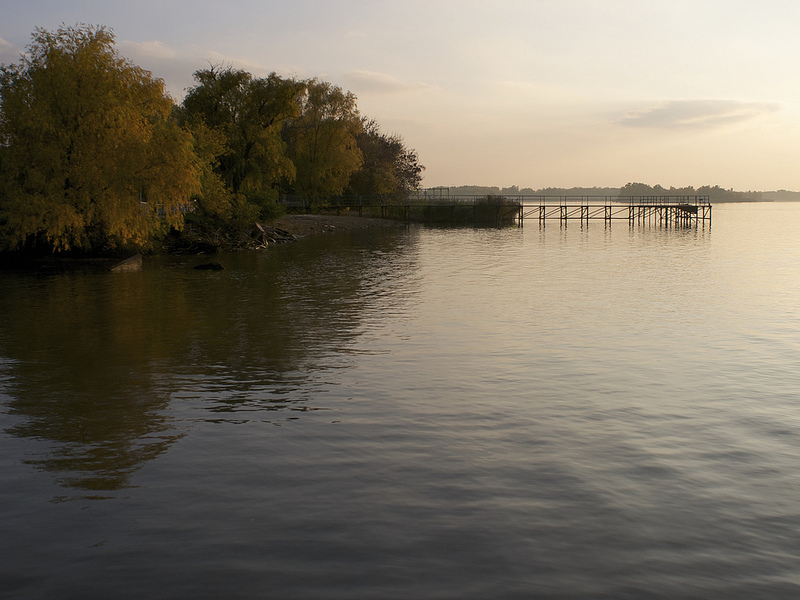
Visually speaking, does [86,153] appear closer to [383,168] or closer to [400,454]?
[400,454]

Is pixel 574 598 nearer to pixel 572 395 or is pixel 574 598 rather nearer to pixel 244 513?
pixel 244 513

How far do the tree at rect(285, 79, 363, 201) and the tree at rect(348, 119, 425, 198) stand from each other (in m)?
8.10

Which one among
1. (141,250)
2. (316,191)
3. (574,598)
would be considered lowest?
(574,598)

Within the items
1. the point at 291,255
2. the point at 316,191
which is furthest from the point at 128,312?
the point at 316,191

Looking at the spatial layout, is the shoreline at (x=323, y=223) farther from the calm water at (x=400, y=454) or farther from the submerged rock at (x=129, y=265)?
the calm water at (x=400, y=454)

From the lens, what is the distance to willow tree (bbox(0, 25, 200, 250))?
34.3 metres

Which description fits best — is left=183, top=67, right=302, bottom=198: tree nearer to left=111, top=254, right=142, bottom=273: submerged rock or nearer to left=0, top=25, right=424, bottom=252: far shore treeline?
left=0, top=25, right=424, bottom=252: far shore treeline

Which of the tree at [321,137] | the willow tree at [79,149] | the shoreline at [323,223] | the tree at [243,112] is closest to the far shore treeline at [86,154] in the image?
the willow tree at [79,149]

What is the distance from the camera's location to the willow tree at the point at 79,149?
3428 centimetres

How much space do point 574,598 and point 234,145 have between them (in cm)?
5587

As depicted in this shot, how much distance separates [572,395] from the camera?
40.1ft

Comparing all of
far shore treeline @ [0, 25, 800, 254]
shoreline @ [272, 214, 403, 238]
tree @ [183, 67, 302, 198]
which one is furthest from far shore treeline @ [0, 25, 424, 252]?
shoreline @ [272, 214, 403, 238]

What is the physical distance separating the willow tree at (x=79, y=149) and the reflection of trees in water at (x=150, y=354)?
4.96m

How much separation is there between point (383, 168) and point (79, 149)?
68075mm
